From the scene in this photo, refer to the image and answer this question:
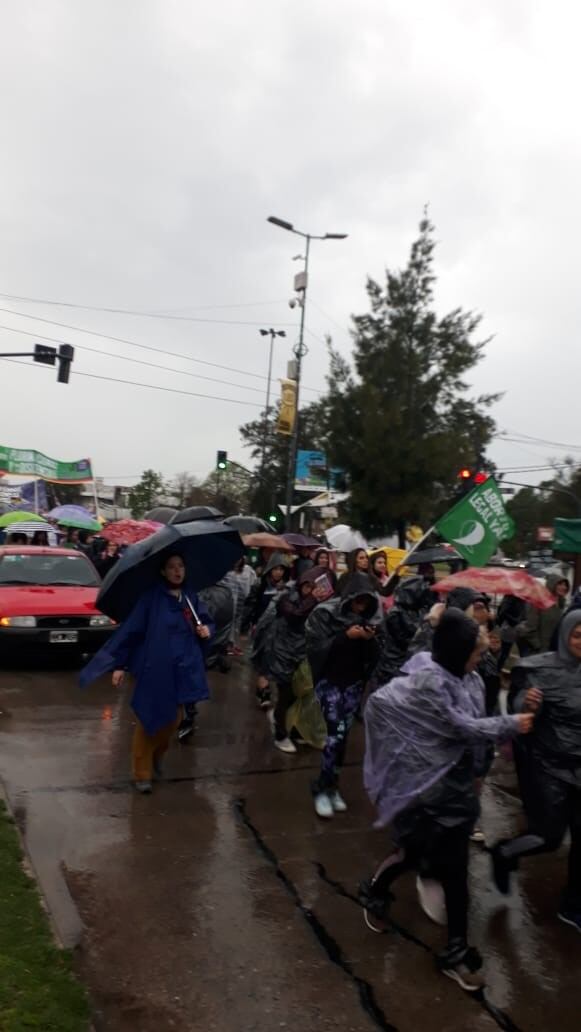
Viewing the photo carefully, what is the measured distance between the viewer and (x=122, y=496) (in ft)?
303

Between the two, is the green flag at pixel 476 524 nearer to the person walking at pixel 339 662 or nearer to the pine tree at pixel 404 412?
the person walking at pixel 339 662

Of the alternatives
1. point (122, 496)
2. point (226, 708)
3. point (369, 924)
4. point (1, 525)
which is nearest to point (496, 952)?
point (369, 924)

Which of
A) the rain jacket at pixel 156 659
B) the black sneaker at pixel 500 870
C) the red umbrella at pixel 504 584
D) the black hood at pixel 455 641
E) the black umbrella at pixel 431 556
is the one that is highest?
the black umbrella at pixel 431 556

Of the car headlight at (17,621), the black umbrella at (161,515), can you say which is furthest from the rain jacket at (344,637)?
the black umbrella at (161,515)

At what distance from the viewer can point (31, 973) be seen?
3.13 meters

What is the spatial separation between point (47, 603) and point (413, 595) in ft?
16.1

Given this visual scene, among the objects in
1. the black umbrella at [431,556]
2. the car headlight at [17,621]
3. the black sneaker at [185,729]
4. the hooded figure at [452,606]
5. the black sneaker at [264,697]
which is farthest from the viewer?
the car headlight at [17,621]

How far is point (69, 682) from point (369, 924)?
→ 18.8 feet

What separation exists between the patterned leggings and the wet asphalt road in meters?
0.26

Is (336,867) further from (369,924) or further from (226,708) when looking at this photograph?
(226,708)

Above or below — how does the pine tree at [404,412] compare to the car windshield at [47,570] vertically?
above

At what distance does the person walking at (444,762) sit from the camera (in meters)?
3.42

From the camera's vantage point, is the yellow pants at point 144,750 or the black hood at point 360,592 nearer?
the black hood at point 360,592

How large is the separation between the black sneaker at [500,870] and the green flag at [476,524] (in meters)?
3.29
